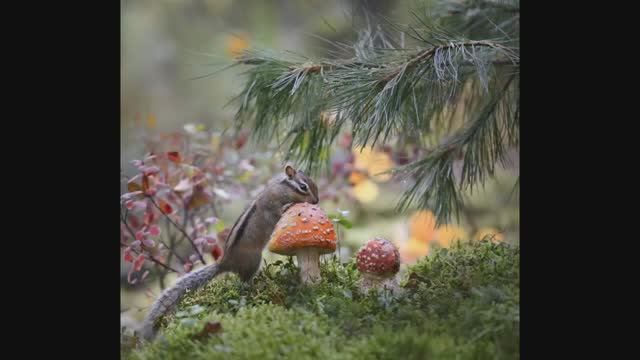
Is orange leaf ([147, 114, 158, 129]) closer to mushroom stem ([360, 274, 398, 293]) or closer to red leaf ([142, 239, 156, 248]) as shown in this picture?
red leaf ([142, 239, 156, 248])

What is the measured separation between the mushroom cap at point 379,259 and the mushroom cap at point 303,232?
0.07 metres

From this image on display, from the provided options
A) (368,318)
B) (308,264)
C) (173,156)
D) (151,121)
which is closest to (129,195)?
(173,156)

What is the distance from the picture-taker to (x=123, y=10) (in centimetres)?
123

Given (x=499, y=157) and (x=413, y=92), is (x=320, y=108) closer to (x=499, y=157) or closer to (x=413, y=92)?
(x=413, y=92)

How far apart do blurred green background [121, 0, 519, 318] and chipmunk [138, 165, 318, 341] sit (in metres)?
0.20

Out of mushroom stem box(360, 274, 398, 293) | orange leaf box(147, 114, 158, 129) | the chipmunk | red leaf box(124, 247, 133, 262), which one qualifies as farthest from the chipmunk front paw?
orange leaf box(147, 114, 158, 129)

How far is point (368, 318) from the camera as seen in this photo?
1051mm

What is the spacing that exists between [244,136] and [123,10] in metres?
0.71

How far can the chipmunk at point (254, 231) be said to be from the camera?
4.28 ft

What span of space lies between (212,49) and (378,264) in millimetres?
674

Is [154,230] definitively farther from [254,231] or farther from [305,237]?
[305,237]

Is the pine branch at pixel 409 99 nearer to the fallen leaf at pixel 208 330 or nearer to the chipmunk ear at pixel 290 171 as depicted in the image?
the chipmunk ear at pixel 290 171

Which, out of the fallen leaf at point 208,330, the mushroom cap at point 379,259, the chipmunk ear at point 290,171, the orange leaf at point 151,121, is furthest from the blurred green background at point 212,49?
the fallen leaf at point 208,330
